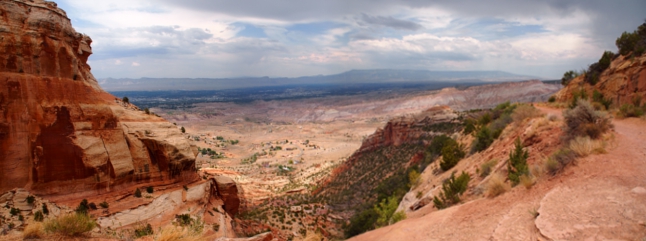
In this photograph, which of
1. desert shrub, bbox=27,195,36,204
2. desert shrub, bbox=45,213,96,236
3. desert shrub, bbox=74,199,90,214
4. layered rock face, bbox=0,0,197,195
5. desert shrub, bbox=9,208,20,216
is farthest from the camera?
desert shrub, bbox=74,199,90,214

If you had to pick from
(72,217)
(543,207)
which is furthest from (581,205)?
(72,217)

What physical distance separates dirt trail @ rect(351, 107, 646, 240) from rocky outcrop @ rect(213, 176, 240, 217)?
10.4 m

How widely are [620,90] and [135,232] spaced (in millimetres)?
24306

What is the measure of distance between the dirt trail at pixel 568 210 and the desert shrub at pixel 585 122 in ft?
2.59

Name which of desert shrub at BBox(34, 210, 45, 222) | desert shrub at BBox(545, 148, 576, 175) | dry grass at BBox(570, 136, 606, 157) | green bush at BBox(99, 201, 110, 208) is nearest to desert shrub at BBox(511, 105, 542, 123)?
dry grass at BBox(570, 136, 606, 157)

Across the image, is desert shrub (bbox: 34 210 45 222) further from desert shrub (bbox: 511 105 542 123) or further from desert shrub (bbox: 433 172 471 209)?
desert shrub (bbox: 511 105 542 123)

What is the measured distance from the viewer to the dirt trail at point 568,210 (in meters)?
5.89

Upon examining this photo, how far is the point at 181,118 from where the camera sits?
392 feet

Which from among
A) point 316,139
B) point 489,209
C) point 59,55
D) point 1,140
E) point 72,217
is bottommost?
point 316,139

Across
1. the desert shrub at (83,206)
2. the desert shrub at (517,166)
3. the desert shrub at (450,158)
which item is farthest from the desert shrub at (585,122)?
the desert shrub at (83,206)

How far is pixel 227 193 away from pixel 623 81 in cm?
2247

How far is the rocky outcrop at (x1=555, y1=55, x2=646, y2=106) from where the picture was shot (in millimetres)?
17219

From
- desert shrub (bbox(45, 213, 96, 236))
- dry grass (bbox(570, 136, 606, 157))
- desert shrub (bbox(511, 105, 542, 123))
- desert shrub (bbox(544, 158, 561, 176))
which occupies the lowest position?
desert shrub (bbox(45, 213, 96, 236))

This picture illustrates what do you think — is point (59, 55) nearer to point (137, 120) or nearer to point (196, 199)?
point (137, 120)
